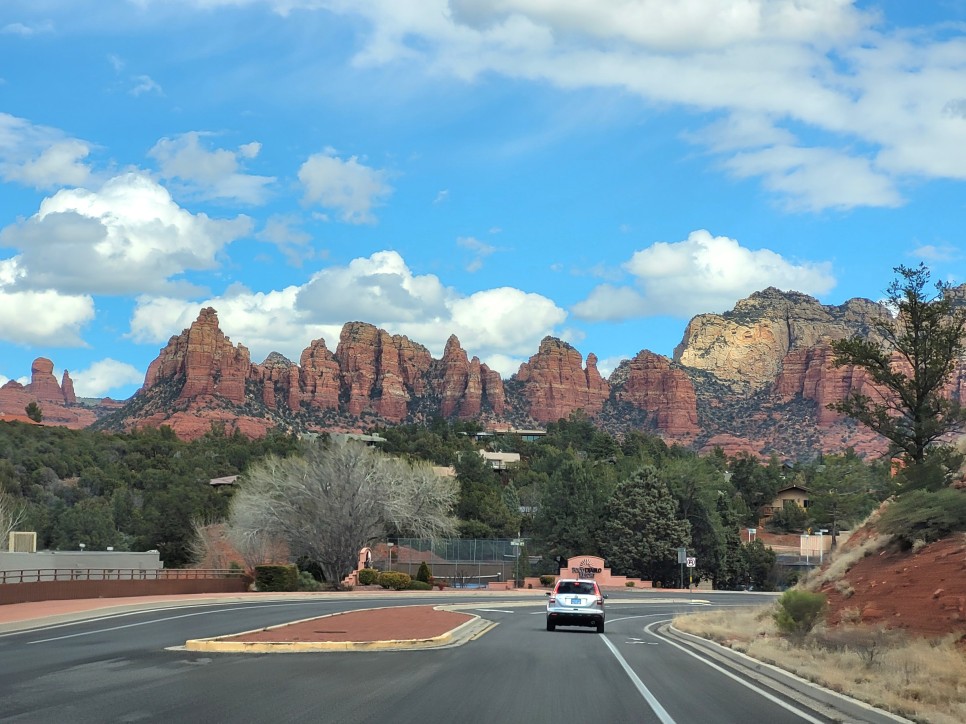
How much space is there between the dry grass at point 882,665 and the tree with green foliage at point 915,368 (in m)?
Result: 10.9

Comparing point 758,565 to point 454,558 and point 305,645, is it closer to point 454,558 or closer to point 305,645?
point 454,558

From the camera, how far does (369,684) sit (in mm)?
16203

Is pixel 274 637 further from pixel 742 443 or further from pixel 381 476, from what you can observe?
pixel 742 443

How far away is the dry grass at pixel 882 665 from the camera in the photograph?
14859 mm

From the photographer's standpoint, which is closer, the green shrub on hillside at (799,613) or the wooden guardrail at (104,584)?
the green shrub on hillside at (799,613)

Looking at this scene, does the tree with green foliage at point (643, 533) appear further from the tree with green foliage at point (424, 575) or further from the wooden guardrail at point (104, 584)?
the wooden guardrail at point (104, 584)

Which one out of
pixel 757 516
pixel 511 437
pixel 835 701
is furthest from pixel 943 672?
pixel 511 437

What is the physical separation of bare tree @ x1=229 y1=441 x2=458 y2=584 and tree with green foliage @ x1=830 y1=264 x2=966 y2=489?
34618 mm

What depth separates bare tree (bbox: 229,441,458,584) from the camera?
6519cm

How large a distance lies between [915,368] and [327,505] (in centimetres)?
3786

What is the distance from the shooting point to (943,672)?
673 inches

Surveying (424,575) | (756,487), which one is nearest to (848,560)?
(424,575)

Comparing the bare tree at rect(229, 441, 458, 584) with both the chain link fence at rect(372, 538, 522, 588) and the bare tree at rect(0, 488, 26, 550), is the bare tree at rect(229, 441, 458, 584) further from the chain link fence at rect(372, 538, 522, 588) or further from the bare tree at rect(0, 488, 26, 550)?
the bare tree at rect(0, 488, 26, 550)

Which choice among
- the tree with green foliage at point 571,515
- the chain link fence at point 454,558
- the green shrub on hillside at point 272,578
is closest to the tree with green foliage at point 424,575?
the chain link fence at point 454,558
